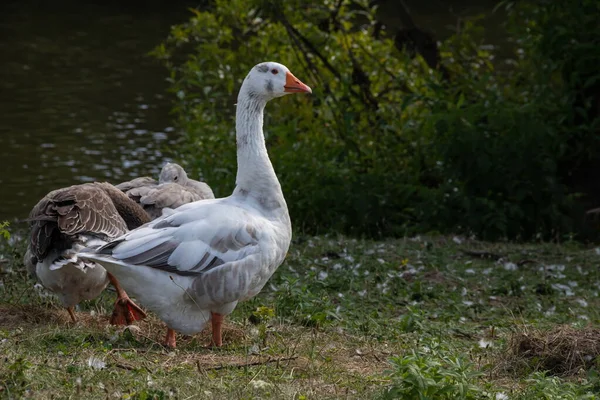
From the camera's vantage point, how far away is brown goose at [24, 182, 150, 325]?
21.5ft

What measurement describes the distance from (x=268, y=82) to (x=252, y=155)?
567mm

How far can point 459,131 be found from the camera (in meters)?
11.4

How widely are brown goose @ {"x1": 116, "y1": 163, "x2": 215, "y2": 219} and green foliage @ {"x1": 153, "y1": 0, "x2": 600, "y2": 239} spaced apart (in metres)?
2.94

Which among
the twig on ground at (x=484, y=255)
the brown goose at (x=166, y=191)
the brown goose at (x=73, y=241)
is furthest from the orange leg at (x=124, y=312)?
the twig on ground at (x=484, y=255)

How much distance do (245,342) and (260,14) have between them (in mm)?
7753

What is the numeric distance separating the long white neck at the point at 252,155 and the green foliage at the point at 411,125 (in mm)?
4891

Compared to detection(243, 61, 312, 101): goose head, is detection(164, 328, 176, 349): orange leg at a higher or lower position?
lower

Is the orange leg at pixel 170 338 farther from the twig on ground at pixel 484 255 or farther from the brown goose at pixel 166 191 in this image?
the twig on ground at pixel 484 255

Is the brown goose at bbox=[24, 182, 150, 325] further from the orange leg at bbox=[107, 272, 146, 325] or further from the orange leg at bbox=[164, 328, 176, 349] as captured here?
the orange leg at bbox=[164, 328, 176, 349]

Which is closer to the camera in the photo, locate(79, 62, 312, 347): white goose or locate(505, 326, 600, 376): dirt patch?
locate(505, 326, 600, 376): dirt patch

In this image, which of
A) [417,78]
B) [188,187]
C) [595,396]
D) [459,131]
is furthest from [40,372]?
[417,78]

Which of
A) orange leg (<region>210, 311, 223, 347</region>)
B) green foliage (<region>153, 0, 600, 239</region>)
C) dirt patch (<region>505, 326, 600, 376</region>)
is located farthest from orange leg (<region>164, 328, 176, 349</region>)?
green foliage (<region>153, 0, 600, 239</region>)

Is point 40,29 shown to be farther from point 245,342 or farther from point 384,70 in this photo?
point 245,342

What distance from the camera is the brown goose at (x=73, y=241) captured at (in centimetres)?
655
